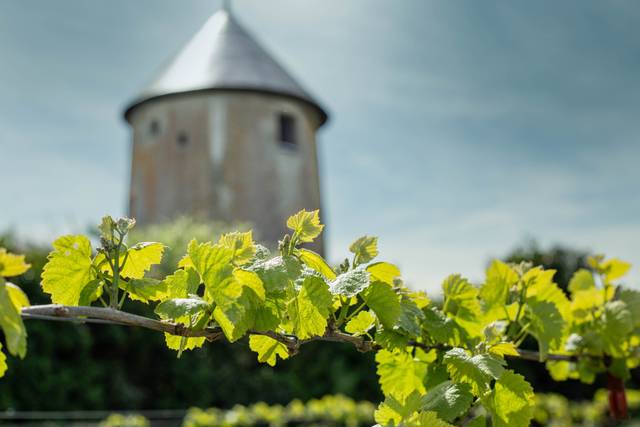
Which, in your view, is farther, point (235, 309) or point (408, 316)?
point (408, 316)

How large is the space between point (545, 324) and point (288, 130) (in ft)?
52.4

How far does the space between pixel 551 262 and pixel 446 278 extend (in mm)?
10640

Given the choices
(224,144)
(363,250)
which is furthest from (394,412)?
(224,144)

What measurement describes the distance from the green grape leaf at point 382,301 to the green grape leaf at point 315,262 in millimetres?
71

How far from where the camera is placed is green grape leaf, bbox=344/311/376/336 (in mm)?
1256

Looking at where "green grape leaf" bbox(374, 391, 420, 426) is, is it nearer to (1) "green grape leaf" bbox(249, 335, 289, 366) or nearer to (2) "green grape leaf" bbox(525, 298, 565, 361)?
(1) "green grape leaf" bbox(249, 335, 289, 366)

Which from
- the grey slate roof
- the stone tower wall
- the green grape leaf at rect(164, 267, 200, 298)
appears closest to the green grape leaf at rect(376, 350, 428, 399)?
the green grape leaf at rect(164, 267, 200, 298)

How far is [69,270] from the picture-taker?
1.09m

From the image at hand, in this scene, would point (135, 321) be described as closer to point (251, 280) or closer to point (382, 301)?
point (251, 280)

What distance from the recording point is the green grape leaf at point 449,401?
114 centimetres

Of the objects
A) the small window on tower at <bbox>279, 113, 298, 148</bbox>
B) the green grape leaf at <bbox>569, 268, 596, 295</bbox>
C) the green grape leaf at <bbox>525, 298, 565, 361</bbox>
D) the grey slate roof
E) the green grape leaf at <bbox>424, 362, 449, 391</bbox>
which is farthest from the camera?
the small window on tower at <bbox>279, 113, 298, 148</bbox>

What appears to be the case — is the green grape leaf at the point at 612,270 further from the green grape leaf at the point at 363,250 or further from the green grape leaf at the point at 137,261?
the green grape leaf at the point at 137,261

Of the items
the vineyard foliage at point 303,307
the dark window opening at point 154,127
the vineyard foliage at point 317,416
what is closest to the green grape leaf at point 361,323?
the vineyard foliage at point 303,307

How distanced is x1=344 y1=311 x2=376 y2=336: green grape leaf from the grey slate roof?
1567cm
